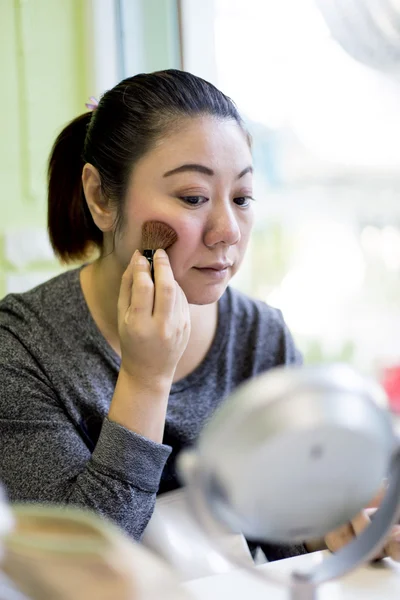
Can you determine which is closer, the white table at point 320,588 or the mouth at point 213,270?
the white table at point 320,588

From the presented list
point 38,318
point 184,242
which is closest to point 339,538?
point 184,242

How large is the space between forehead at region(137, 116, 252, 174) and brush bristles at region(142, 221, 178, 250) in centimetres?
7

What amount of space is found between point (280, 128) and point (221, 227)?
1356mm

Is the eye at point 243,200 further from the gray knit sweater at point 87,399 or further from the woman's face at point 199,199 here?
the gray knit sweater at point 87,399

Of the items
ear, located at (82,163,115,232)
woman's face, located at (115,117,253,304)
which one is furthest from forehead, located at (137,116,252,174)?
ear, located at (82,163,115,232)

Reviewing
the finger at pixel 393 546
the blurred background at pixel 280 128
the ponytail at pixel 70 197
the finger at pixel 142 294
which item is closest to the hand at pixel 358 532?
the finger at pixel 393 546

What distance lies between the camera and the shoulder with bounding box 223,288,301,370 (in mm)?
1155

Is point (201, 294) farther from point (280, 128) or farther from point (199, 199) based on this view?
point (280, 128)

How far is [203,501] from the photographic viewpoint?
0.43 meters

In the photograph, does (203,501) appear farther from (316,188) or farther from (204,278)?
(316,188)

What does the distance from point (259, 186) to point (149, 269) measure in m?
1.38

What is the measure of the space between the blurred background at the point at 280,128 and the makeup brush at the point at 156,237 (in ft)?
2.58

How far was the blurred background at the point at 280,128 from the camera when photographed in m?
1.70

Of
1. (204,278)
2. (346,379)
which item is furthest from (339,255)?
(346,379)
